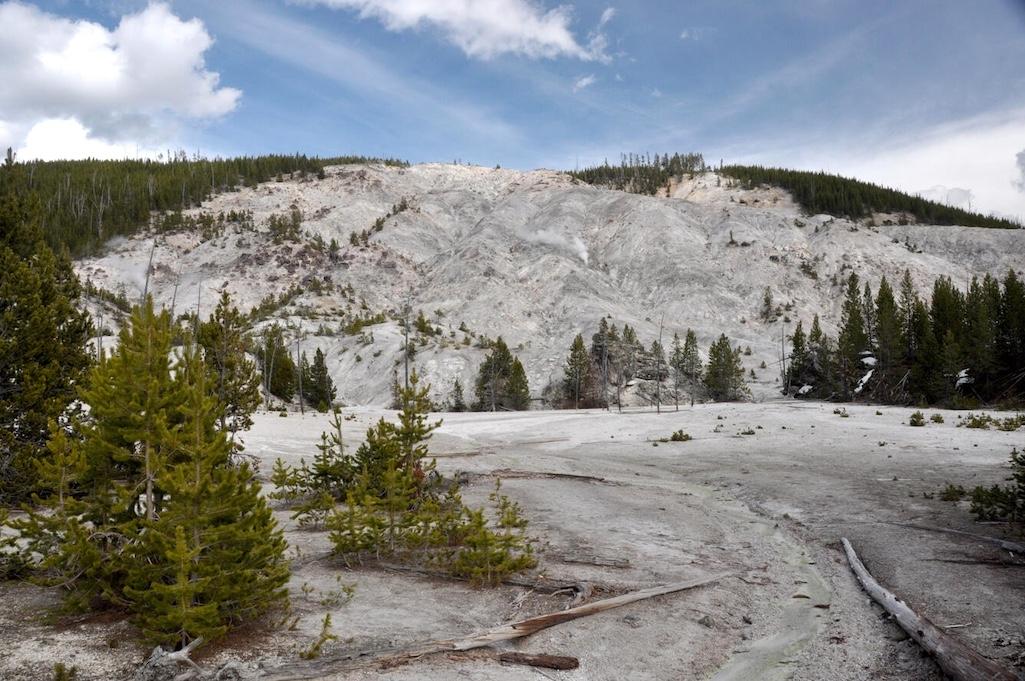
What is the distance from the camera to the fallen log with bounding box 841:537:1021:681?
22.2ft

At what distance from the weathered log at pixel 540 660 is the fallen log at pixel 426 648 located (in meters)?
0.38

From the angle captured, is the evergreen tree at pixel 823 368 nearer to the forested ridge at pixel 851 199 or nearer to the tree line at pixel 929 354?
the tree line at pixel 929 354

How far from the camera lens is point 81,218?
12425cm

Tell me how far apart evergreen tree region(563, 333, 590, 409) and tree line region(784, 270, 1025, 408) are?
84.5ft

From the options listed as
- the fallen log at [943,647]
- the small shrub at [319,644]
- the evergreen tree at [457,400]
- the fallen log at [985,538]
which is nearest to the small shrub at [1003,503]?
the fallen log at [985,538]

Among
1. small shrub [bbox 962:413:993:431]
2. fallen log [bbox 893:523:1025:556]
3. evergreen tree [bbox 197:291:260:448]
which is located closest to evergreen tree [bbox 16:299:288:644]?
fallen log [bbox 893:523:1025:556]

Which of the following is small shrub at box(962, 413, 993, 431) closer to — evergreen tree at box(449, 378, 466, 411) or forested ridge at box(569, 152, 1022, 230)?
evergreen tree at box(449, 378, 466, 411)

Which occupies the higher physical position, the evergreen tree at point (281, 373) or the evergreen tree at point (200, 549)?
the evergreen tree at point (281, 373)

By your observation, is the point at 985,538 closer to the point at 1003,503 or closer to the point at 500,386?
the point at 1003,503

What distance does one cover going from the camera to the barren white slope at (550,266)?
91438mm

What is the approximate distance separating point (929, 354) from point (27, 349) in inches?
2826

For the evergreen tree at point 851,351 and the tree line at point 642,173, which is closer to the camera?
the evergreen tree at point 851,351

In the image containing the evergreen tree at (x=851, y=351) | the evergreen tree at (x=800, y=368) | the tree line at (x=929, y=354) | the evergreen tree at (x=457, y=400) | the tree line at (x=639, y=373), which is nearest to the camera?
the tree line at (x=929, y=354)

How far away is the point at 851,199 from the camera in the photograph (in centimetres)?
15338
